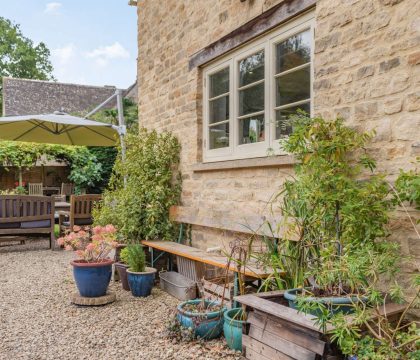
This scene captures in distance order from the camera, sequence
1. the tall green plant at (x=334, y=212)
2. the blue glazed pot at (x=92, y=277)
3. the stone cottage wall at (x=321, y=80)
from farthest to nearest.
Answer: the blue glazed pot at (x=92, y=277), the stone cottage wall at (x=321, y=80), the tall green plant at (x=334, y=212)

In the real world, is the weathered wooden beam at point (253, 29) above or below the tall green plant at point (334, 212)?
above

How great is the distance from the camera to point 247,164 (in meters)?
4.66

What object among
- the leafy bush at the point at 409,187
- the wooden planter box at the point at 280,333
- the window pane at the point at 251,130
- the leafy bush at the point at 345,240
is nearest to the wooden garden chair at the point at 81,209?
the window pane at the point at 251,130

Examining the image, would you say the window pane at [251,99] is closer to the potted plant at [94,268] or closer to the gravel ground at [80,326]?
the potted plant at [94,268]

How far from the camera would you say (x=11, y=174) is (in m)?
16.5

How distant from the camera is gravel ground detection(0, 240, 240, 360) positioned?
351cm

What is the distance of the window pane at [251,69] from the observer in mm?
4797

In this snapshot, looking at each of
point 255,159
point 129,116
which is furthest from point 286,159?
point 129,116

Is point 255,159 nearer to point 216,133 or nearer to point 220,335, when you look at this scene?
point 216,133

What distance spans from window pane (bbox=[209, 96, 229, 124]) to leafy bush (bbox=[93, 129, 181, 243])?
80 cm

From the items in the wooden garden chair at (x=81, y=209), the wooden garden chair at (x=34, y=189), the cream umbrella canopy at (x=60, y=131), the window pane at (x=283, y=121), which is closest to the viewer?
the window pane at (x=283, y=121)

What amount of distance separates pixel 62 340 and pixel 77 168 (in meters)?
13.1

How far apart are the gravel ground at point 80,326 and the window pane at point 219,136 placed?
196 centimetres

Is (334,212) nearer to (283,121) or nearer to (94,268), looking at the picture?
(283,121)
